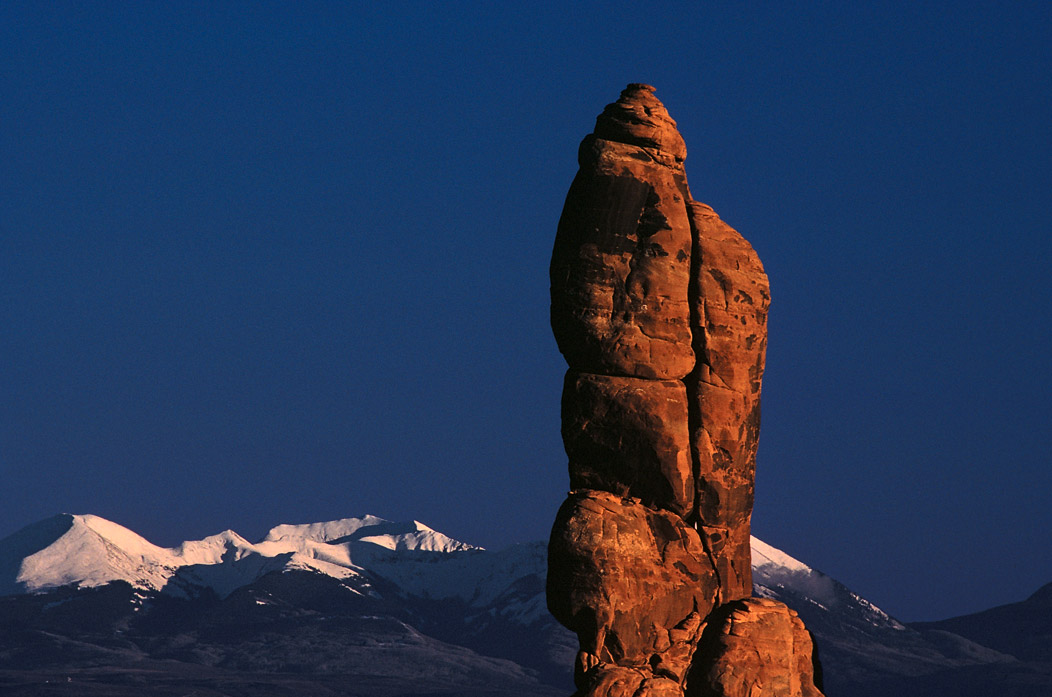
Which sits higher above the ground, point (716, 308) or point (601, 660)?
point (716, 308)

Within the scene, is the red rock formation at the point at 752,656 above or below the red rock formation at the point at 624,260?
below

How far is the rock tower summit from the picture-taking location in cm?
5662

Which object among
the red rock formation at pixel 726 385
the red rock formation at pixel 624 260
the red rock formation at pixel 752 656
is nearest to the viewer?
the red rock formation at pixel 752 656

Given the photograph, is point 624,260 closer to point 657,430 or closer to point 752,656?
point 657,430

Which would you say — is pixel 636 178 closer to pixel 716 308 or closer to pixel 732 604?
pixel 716 308

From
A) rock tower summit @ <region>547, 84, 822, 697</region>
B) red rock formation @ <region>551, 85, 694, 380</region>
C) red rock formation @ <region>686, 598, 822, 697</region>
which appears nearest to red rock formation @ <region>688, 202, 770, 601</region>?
rock tower summit @ <region>547, 84, 822, 697</region>

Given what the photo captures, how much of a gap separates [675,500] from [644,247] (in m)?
8.61

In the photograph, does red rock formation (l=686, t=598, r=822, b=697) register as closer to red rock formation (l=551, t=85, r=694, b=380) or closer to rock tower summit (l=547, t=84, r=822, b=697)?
rock tower summit (l=547, t=84, r=822, b=697)

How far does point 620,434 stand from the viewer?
58.8 metres

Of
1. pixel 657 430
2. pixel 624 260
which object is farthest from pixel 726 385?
pixel 624 260

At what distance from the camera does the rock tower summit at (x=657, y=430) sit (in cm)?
5662

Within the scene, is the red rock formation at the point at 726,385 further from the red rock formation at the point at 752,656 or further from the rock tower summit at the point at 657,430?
the red rock formation at the point at 752,656

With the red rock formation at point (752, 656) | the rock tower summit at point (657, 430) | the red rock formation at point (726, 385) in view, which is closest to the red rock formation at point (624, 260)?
the rock tower summit at point (657, 430)

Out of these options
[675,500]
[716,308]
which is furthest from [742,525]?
[716,308]
